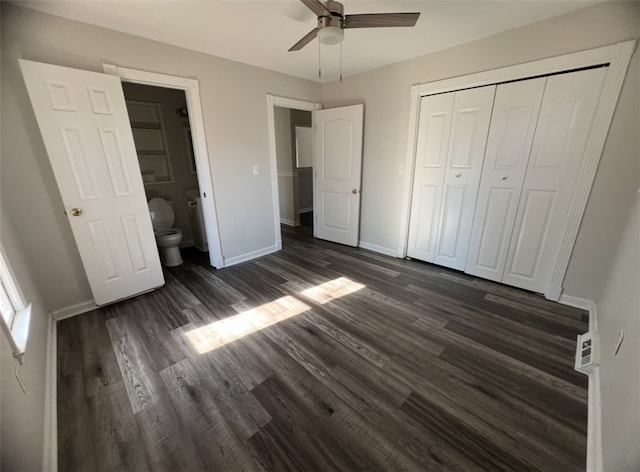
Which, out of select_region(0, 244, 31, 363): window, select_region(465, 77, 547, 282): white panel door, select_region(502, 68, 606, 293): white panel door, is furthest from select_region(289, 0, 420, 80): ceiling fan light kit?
select_region(0, 244, 31, 363): window

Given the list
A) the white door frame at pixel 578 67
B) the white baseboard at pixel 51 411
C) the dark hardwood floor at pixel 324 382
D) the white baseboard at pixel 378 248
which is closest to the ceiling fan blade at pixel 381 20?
the white door frame at pixel 578 67

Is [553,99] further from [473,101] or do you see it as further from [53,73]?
[53,73]

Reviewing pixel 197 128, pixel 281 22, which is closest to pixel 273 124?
pixel 197 128

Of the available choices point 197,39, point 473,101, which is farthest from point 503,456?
point 197,39

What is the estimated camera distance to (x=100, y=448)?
1.22 meters

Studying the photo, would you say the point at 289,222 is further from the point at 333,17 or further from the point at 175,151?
the point at 333,17

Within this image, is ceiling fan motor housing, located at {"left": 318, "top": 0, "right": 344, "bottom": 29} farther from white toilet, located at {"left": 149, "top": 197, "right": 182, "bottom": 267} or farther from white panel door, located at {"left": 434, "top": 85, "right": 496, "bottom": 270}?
white toilet, located at {"left": 149, "top": 197, "right": 182, "bottom": 267}

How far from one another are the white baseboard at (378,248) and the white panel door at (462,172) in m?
0.61

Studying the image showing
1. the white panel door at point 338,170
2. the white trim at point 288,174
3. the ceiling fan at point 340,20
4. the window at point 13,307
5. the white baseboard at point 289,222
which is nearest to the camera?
the window at point 13,307

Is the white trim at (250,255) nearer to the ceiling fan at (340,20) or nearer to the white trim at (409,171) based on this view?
the white trim at (409,171)

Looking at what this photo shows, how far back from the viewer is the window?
1358mm

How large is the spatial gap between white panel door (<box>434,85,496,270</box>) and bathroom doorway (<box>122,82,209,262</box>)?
123 inches

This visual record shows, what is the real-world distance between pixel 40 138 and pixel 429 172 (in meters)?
3.62

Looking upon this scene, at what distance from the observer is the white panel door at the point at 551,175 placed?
6.57ft
